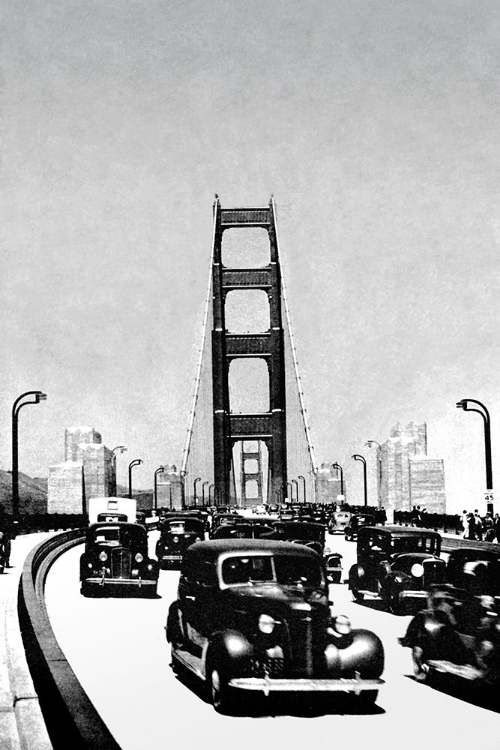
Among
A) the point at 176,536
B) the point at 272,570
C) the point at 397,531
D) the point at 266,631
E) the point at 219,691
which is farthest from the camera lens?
the point at 176,536

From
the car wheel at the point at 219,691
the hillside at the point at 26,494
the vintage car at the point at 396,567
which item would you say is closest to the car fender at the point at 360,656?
the car wheel at the point at 219,691

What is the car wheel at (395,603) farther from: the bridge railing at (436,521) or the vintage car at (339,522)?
the vintage car at (339,522)

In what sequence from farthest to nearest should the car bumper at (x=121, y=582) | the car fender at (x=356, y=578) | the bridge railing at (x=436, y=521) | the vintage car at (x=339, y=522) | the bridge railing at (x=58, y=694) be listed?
the vintage car at (x=339, y=522)
the bridge railing at (x=436, y=521)
the car bumper at (x=121, y=582)
the car fender at (x=356, y=578)
the bridge railing at (x=58, y=694)

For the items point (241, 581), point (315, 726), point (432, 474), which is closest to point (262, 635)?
point (315, 726)

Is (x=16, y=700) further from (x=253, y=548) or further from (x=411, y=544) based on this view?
(x=411, y=544)

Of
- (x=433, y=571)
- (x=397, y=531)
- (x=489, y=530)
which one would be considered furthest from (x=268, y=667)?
(x=489, y=530)

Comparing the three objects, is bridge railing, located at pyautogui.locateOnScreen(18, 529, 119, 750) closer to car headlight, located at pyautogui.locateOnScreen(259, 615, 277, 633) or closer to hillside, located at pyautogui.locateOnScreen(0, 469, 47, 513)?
car headlight, located at pyautogui.locateOnScreen(259, 615, 277, 633)
